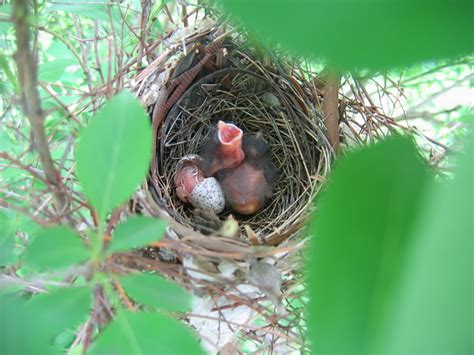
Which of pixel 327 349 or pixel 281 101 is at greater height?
pixel 281 101

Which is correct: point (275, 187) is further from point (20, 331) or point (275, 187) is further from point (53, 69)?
point (20, 331)

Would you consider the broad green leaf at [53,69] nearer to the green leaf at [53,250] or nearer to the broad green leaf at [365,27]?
the green leaf at [53,250]

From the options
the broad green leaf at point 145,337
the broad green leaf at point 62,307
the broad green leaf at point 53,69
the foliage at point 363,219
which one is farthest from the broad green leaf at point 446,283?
the broad green leaf at point 53,69

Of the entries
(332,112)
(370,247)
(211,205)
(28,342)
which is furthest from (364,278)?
(211,205)

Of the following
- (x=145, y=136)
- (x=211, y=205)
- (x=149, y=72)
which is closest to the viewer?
(x=145, y=136)

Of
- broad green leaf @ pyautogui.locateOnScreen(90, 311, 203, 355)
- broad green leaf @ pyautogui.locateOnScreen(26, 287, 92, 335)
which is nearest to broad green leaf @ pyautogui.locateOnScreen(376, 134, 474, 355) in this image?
broad green leaf @ pyautogui.locateOnScreen(90, 311, 203, 355)

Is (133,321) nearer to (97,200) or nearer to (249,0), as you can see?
(97,200)

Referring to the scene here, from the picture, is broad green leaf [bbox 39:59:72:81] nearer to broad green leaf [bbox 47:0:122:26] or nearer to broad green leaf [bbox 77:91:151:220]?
broad green leaf [bbox 47:0:122:26]
